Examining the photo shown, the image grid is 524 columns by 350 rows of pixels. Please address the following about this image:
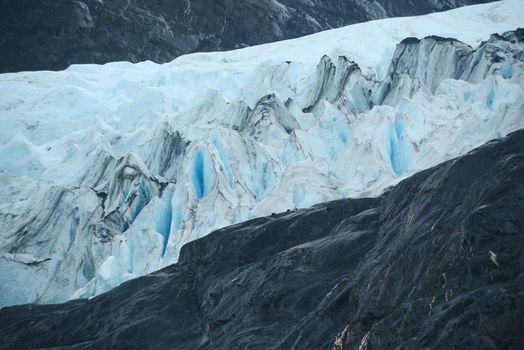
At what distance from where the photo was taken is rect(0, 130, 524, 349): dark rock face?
680cm

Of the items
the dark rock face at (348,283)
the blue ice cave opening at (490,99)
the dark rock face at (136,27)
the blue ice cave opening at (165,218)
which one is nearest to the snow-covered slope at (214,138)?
the blue ice cave opening at (165,218)

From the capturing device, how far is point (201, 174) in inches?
818

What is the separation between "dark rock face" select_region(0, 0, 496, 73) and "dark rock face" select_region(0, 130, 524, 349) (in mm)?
39200

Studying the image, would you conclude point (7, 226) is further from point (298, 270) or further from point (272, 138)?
point (298, 270)

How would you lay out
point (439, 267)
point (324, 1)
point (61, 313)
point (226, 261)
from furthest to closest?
point (324, 1)
point (61, 313)
point (226, 261)
point (439, 267)

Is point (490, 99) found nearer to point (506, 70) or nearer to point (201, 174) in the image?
point (506, 70)

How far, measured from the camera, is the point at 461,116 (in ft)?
65.3

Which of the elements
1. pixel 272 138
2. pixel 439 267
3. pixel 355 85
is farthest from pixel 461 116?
pixel 439 267

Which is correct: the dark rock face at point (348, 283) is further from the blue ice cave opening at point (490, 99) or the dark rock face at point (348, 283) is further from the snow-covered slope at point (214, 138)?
the blue ice cave opening at point (490, 99)

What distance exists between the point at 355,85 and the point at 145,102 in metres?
8.98

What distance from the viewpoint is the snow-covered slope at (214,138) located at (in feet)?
59.8

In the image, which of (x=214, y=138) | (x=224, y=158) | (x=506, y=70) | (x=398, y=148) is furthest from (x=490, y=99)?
(x=214, y=138)

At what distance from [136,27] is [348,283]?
4657cm

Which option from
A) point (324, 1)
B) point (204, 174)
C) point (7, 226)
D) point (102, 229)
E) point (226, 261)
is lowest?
point (324, 1)
